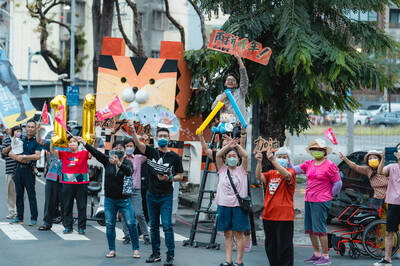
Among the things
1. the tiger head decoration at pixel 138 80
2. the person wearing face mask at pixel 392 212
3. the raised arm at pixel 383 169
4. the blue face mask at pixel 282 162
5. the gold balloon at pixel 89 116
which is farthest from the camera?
the tiger head decoration at pixel 138 80

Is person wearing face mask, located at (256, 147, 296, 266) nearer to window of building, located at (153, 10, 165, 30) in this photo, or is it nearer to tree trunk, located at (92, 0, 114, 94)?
tree trunk, located at (92, 0, 114, 94)

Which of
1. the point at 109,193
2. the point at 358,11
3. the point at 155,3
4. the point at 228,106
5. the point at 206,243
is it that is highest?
the point at 155,3

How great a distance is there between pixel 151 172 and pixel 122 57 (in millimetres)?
4335

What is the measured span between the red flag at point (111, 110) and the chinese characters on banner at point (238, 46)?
5.73ft

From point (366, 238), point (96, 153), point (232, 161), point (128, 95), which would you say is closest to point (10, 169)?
point (128, 95)

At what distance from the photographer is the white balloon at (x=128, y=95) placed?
12.3 m

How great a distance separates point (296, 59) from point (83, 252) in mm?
4530

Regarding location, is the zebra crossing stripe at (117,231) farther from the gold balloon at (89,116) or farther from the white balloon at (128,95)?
the white balloon at (128,95)

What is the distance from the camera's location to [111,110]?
10.3m

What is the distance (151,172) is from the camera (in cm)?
885

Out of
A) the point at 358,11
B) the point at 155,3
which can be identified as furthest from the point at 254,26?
the point at 155,3

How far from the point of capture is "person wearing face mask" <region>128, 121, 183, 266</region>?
8797 mm

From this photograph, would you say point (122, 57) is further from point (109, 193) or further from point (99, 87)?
point (109, 193)

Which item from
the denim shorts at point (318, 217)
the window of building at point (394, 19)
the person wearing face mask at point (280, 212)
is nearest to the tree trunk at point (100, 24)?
the denim shorts at point (318, 217)
